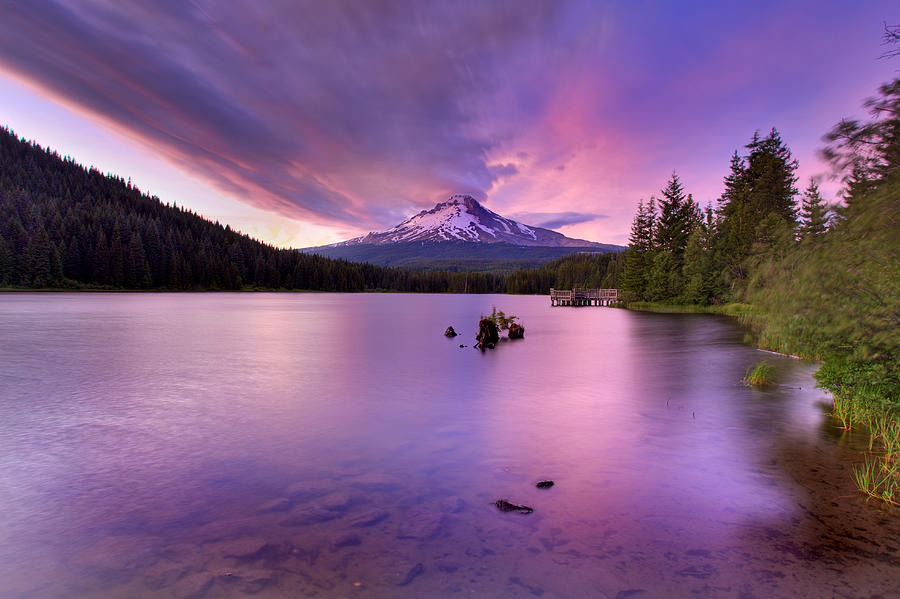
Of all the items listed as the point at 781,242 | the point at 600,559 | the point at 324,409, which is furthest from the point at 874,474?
the point at 324,409

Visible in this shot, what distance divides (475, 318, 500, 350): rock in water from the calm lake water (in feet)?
42.3

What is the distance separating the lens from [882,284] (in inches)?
343

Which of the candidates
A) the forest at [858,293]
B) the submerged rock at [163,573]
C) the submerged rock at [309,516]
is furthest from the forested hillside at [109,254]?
the forest at [858,293]

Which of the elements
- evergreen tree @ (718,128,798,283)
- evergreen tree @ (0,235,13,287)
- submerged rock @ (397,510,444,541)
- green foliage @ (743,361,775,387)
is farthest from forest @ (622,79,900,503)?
evergreen tree @ (0,235,13,287)

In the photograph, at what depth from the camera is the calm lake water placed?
5867 millimetres

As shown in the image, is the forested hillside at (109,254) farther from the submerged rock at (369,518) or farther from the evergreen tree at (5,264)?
the submerged rock at (369,518)

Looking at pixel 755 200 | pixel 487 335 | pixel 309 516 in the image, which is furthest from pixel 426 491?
pixel 755 200

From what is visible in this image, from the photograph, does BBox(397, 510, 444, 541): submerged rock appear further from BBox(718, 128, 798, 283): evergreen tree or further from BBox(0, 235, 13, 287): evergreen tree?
BBox(0, 235, 13, 287): evergreen tree

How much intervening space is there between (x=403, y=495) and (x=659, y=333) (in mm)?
42249

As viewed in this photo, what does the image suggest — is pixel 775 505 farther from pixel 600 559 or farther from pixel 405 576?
pixel 405 576

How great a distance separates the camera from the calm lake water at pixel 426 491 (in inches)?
231

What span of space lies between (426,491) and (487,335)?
2601 cm

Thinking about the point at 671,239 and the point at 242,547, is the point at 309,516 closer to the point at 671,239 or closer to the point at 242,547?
the point at 242,547

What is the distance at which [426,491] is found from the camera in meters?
8.73
